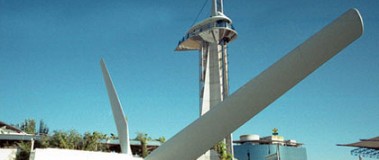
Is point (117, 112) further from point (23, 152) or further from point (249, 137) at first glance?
point (249, 137)

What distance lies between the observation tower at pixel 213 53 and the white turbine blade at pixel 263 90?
2102 inches

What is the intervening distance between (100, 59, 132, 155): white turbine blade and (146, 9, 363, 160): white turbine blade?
6892 millimetres

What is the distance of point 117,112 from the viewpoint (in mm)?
16562

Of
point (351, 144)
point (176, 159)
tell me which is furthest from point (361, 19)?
point (351, 144)

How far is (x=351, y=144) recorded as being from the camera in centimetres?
4172

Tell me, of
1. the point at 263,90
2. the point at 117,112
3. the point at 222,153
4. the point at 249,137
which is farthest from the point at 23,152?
the point at 249,137

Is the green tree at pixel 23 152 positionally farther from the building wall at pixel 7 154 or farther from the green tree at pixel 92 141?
the green tree at pixel 92 141

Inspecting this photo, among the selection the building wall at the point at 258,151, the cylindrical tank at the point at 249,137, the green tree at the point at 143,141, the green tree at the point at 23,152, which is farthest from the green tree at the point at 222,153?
the cylindrical tank at the point at 249,137

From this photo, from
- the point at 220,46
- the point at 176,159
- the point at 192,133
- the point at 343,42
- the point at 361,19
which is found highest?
the point at 220,46

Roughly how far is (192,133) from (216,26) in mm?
59097

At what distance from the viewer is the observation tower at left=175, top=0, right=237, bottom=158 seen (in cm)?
6431

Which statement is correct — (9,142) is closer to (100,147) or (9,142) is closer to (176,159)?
(100,147)

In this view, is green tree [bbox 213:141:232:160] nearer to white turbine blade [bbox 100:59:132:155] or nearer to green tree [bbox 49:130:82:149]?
green tree [bbox 49:130:82:149]

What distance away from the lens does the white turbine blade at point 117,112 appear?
16000 mm
